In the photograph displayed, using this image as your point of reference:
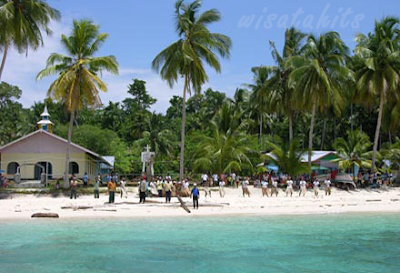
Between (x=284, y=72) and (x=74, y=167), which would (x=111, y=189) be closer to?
(x=74, y=167)

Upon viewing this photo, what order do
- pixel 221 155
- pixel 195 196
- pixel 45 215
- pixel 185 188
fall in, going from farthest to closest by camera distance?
pixel 221 155, pixel 185 188, pixel 195 196, pixel 45 215

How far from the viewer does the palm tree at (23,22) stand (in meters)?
26.7

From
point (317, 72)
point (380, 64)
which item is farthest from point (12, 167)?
point (380, 64)

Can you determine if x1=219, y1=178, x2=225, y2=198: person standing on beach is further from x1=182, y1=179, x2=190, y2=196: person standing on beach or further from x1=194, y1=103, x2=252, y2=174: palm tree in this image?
x1=194, y1=103, x2=252, y2=174: palm tree

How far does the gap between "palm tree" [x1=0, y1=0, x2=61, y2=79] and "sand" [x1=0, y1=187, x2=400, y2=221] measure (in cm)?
864

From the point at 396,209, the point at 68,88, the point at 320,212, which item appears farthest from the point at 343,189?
the point at 68,88

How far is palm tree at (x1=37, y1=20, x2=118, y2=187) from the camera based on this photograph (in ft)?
94.1

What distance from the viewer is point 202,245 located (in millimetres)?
16250

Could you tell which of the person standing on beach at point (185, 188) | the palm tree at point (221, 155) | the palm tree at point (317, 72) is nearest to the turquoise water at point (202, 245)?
the person standing on beach at point (185, 188)

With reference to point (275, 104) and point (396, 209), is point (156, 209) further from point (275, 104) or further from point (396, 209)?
point (275, 104)

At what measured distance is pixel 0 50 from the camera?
28.8 m

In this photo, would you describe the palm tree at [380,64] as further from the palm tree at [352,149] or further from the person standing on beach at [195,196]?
the person standing on beach at [195,196]

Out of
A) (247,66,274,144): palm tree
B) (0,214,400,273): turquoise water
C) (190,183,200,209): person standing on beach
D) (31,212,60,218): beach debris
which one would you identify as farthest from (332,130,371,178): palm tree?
(31,212,60,218): beach debris

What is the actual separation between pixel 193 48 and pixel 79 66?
316 inches
